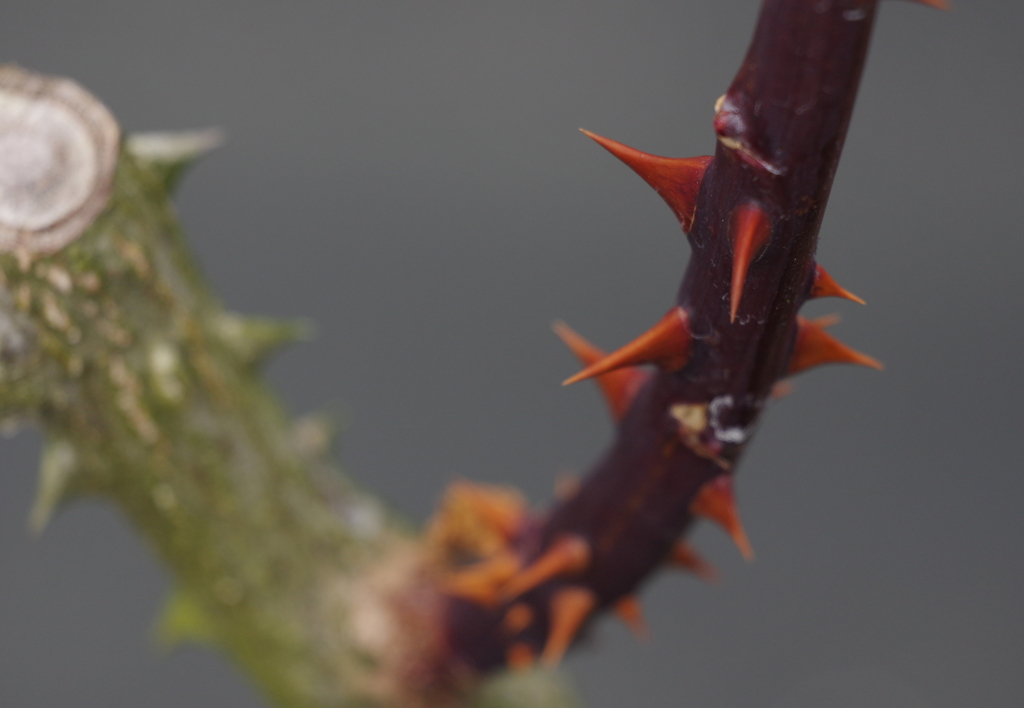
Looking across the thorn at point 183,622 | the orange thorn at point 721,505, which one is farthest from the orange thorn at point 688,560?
the thorn at point 183,622

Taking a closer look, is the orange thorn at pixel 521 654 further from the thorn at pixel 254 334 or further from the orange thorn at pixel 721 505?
the thorn at pixel 254 334

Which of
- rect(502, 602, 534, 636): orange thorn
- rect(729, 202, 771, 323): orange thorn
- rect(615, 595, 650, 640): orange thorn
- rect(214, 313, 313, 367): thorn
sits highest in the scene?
rect(729, 202, 771, 323): orange thorn

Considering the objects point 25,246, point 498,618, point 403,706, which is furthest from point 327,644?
point 25,246

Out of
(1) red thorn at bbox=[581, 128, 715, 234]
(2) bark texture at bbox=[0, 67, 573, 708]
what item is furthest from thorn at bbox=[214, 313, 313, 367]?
(1) red thorn at bbox=[581, 128, 715, 234]

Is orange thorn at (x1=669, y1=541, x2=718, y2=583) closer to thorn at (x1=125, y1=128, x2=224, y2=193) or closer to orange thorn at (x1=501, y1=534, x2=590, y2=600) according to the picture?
orange thorn at (x1=501, y1=534, x2=590, y2=600)

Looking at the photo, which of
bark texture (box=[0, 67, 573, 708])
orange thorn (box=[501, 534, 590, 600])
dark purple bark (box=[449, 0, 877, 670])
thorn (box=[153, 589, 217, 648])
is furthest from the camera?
thorn (box=[153, 589, 217, 648])

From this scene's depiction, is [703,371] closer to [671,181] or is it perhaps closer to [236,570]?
[671,181]
